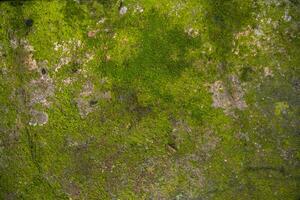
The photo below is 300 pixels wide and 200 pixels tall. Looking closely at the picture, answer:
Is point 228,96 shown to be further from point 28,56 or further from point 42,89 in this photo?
point 28,56

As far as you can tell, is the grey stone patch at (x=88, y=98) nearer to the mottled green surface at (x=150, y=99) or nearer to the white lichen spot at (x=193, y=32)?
the mottled green surface at (x=150, y=99)

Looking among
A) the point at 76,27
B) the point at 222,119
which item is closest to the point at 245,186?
the point at 222,119

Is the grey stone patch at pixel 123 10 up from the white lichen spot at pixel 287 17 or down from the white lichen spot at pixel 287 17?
down

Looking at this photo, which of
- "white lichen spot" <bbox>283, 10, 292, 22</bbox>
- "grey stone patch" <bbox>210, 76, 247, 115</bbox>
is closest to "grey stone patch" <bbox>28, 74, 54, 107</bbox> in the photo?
"grey stone patch" <bbox>210, 76, 247, 115</bbox>

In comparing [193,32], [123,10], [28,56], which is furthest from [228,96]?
[28,56]

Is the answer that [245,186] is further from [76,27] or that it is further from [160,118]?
[76,27]

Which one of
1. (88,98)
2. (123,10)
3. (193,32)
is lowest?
(88,98)

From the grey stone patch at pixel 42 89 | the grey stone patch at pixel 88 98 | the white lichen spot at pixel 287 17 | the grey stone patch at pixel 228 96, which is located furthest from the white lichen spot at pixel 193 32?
the grey stone patch at pixel 42 89
